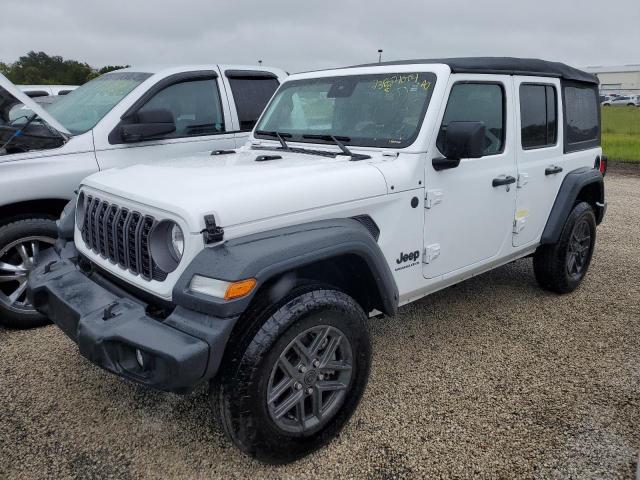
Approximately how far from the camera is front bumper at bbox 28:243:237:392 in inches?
80.3

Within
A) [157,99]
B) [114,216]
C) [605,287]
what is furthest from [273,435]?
[605,287]

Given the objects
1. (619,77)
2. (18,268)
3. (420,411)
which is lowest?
(619,77)

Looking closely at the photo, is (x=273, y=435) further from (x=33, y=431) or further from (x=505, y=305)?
(x=505, y=305)

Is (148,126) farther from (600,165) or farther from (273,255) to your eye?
(600,165)

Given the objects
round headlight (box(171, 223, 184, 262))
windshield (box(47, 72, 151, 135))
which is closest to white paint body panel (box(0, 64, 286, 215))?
windshield (box(47, 72, 151, 135))

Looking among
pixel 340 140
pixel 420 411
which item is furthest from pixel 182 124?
pixel 420 411

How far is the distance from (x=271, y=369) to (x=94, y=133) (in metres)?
2.78

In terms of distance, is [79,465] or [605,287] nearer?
[79,465]

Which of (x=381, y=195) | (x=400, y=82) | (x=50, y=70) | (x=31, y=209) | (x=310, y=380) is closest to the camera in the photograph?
(x=310, y=380)

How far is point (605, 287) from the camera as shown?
498 centimetres

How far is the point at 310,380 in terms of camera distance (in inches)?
99.5

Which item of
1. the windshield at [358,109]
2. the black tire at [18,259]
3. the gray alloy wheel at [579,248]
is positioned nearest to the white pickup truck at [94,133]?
the black tire at [18,259]

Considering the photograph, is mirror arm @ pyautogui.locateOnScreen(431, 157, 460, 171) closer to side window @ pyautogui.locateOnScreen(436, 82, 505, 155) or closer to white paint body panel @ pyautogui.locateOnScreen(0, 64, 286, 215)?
side window @ pyautogui.locateOnScreen(436, 82, 505, 155)

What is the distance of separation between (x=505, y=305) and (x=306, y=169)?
2.59 metres
